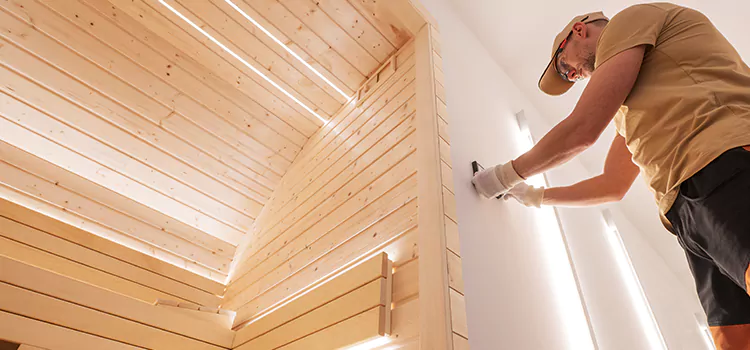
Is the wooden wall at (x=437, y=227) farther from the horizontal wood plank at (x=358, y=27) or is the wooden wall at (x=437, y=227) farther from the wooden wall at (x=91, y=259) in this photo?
the wooden wall at (x=91, y=259)

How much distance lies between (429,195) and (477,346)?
0.55 m

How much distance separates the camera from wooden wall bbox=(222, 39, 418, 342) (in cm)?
169

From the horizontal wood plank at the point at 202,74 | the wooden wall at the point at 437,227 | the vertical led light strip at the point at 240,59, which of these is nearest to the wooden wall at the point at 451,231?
the wooden wall at the point at 437,227

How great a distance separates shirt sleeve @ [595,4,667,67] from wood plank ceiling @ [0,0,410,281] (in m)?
1.44

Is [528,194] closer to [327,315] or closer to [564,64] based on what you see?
[564,64]

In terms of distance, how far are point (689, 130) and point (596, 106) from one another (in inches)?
9.8

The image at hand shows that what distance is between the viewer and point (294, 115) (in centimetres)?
321

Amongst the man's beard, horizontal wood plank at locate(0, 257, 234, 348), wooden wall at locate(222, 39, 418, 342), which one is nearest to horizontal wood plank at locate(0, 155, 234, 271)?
wooden wall at locate(222, 39, 418, 342)

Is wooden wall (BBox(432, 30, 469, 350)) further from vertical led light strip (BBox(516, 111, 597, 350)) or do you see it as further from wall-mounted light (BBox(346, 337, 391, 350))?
vertical led light strip (BBox(516, 111, 597, 350))

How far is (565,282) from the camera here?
191 cm

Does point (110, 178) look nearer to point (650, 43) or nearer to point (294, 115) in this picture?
point (294, 115)

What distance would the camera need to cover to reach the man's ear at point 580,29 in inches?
56.9

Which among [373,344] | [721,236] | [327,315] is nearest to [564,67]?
[721,236]

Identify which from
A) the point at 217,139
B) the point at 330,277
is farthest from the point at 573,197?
the point at 217,139
